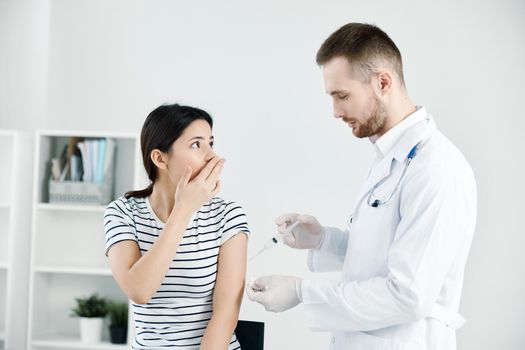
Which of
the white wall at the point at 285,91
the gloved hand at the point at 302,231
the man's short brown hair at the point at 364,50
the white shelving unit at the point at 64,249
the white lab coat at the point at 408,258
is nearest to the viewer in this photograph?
the white lab coat at the point at 408,258

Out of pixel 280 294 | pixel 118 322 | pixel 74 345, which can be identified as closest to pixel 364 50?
pixel 280 294

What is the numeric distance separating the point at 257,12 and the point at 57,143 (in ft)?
4.20

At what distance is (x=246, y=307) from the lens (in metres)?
3.37

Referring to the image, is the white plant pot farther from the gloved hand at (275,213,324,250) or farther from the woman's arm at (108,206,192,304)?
the woman's arm at (108,206,192,304)

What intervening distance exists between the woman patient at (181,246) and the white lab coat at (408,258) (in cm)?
23

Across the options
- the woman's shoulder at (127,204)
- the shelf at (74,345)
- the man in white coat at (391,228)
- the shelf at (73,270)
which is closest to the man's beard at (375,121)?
the man in white coat at (391,228)

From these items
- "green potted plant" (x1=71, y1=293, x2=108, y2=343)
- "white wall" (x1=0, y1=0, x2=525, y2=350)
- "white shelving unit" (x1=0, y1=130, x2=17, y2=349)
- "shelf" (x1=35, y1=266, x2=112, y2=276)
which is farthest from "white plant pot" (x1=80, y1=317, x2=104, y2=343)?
"white wall" (x1=0, y1=0, x2=525, y2=350)

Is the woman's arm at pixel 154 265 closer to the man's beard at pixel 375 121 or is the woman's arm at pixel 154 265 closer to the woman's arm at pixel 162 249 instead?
the woman's arm at pixel 162 249

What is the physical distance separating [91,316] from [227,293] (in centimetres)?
184

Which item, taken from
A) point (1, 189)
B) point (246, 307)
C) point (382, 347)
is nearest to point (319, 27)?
point (246, 307)

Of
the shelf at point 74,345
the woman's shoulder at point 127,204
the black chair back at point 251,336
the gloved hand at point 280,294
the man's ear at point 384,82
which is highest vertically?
the man's ear at point 384,82

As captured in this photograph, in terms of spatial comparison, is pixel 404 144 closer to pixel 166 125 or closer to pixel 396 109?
pixel 396 109

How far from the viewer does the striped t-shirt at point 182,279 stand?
1706mm

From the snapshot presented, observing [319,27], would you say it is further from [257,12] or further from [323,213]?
[323,213]
